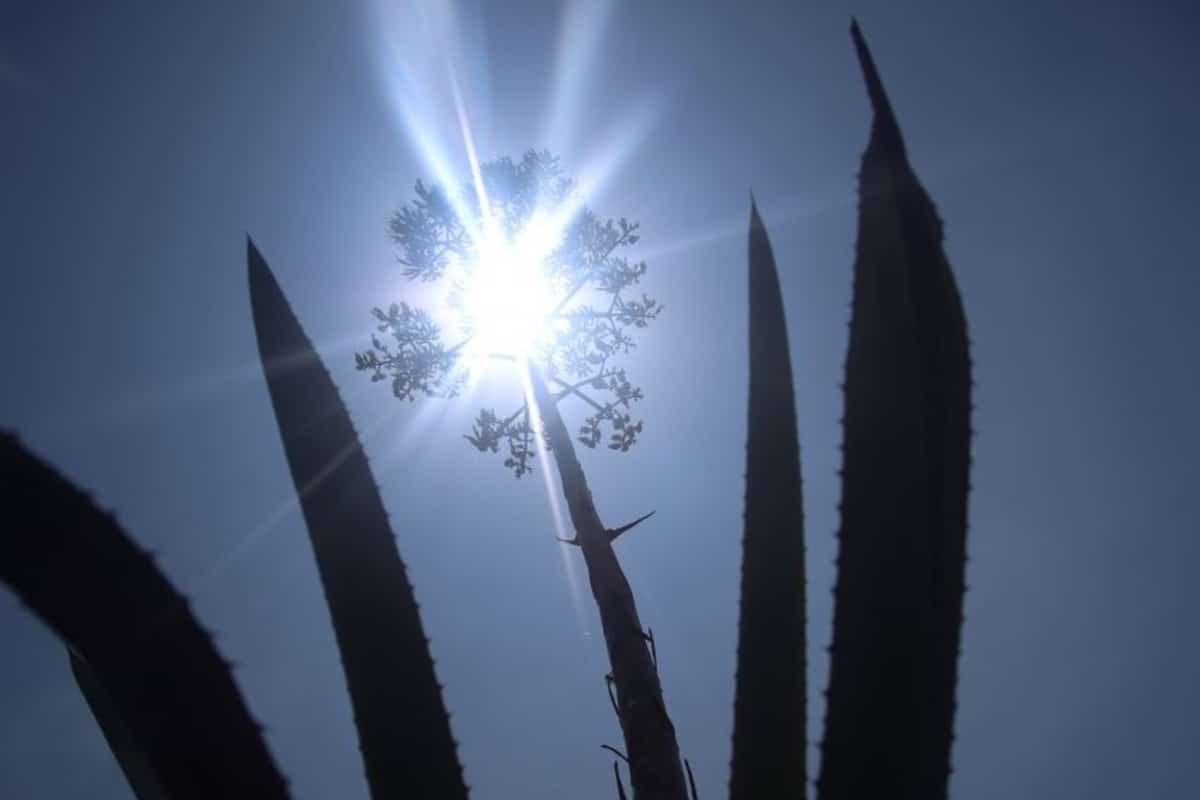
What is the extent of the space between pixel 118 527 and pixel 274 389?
0.69 meters

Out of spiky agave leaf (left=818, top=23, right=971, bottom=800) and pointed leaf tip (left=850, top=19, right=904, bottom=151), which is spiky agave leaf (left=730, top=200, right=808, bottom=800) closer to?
spiky agave leaf (left=818, top=23, right=971, bottom=800)

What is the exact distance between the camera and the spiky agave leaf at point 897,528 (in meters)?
1.69

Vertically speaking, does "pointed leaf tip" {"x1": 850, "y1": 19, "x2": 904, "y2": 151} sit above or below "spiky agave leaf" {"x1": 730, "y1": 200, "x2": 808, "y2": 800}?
above

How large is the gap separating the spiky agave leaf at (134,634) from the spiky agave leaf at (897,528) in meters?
1.38

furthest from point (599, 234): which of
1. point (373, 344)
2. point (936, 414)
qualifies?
point (936, 414)

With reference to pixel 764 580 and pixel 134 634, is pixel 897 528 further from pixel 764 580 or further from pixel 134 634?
pixel 134 634

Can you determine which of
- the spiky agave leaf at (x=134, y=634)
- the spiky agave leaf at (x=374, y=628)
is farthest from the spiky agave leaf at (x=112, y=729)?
the spiky agave leaf at (x=134, y=634)

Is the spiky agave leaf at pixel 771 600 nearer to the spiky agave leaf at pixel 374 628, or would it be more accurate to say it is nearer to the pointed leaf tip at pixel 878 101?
the pointed leaf tip at pixel 878 101

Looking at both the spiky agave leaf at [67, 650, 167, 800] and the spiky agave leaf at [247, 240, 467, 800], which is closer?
the spiky agave leaf at [247, 240, 467, 800]

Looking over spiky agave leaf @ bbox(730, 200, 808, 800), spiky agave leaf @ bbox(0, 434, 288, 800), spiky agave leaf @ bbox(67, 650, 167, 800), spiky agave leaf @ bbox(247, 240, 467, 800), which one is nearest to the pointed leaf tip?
spiky agave leaf @ bbox(730, 200, 808, 800)

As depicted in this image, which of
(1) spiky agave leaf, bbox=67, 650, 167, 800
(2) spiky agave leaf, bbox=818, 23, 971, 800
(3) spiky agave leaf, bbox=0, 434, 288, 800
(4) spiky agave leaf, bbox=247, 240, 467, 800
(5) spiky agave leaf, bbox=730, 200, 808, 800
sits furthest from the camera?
(1) spiky agave leaf, bbox=67, 650, 167, 800

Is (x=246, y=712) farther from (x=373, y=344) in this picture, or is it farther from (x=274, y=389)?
(x=373, y=344)

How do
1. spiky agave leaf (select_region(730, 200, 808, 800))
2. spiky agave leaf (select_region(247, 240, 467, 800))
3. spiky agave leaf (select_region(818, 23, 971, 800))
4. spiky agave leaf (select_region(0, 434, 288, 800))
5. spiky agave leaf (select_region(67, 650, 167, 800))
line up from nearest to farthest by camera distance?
1. spiky agave leaf (select_region(0, 434, 288, 800))
2. spiky agave leaf (select_region(818, 23, 971, 800))
3. spiky agave leaf (select_region(247, 240, 467, 800))
4. spiky agave leaf (select_region(730, 200, 808, 800))
5. spiky agave leaf (select_region(67, 650, 167, 800))

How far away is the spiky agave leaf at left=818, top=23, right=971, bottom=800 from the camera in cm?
169
